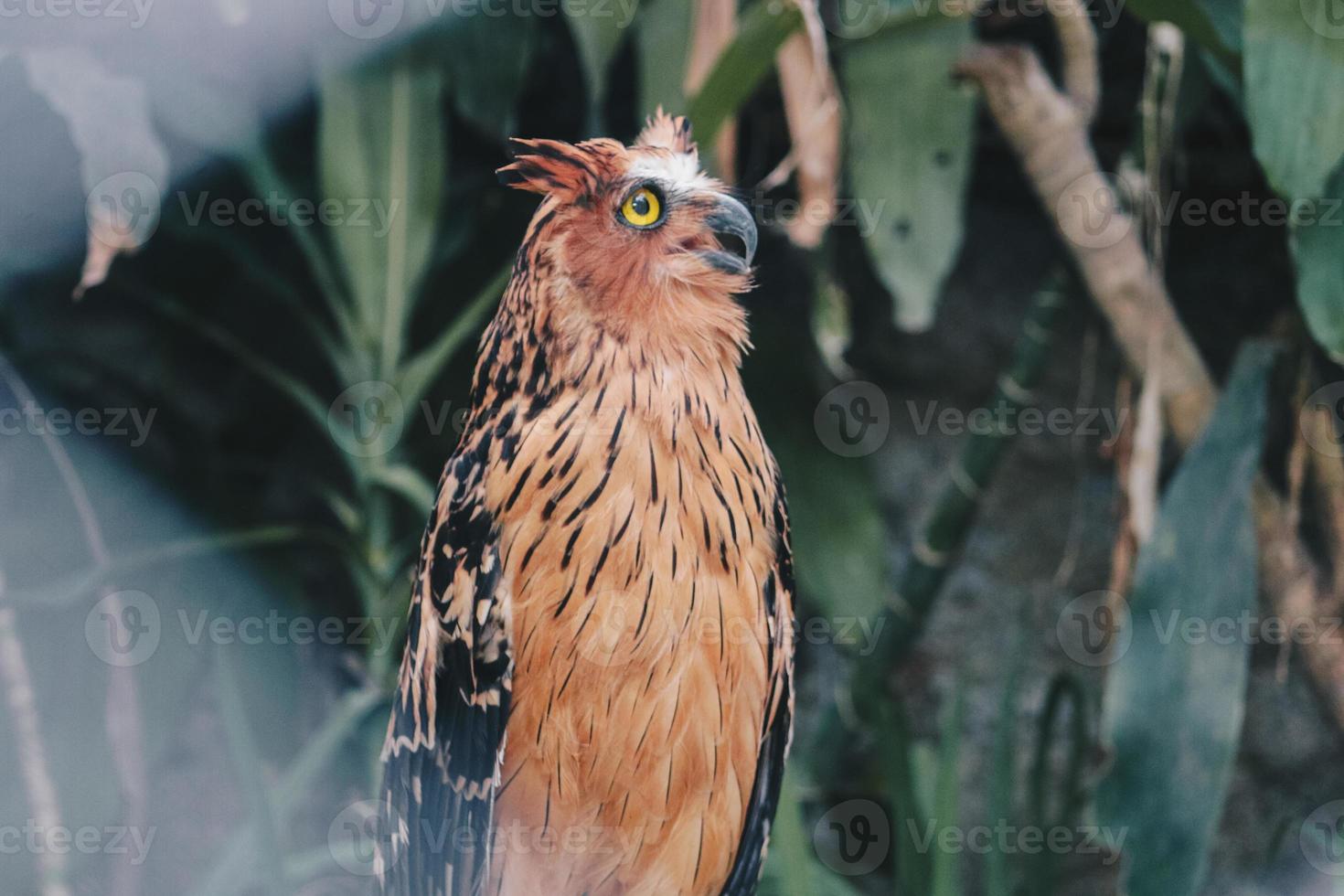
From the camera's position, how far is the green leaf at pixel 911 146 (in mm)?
A: 1977

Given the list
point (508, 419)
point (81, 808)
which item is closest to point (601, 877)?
point (508, 419)

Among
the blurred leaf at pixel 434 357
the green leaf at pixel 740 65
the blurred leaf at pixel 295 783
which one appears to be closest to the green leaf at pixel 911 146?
the green leaf at pixel 740 65

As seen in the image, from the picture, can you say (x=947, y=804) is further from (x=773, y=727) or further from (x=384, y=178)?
(x=384, y=178)

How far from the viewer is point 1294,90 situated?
5.39 feet

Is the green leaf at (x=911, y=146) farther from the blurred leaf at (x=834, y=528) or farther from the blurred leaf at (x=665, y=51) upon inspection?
the blurred leaf at (x=834, y=528)

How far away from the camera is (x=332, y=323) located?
2.64m

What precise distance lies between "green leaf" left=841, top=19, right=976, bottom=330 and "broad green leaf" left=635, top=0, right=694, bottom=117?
0.30 m

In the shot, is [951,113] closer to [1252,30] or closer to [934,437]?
[1252,30]

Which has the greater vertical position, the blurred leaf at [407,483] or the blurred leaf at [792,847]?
the blurred leaf at [407,483]

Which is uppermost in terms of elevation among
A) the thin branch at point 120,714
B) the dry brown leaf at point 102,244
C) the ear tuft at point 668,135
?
the ear tuft at point 668,135

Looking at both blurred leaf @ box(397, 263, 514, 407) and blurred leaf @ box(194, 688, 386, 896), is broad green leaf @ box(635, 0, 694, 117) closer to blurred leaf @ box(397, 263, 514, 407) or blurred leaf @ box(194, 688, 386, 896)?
blurred leaf @ box(397, 263, 514, 407)

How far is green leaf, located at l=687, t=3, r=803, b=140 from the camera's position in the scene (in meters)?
1.63

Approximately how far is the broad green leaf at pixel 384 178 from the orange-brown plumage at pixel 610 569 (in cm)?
82

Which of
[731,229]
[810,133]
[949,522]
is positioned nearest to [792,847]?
[949,522]
